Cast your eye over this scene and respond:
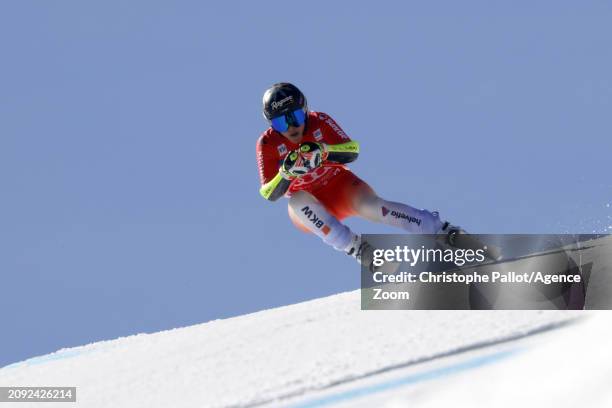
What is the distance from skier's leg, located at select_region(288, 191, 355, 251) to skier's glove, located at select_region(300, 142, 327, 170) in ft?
1.16

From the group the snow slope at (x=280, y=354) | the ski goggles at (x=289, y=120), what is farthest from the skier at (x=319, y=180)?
the snow slope at (x=280, y=354)

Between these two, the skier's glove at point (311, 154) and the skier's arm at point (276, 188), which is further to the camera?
the skier's arm at point (276, 188)

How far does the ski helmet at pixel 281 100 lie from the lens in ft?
28.0

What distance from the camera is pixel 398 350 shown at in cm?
471

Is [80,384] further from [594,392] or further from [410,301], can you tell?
[594,392]


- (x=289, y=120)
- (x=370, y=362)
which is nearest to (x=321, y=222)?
(x=289, y=120)

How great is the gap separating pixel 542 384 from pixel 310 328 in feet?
9.88

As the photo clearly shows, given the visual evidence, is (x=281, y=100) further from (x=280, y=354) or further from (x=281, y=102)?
(x=280, y=354)

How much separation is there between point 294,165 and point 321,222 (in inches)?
23.5

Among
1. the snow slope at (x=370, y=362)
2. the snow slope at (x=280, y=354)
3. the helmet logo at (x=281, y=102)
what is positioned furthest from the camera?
the helmet logo at (x=281, y=102)

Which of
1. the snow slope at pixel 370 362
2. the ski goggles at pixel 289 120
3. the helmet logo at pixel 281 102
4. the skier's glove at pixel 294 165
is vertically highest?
the helmet logo at pixel 281 102

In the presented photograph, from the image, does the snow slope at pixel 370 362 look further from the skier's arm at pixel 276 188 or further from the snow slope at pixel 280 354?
the skier's arm at pixel 276 188

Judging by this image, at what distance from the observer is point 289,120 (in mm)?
8562

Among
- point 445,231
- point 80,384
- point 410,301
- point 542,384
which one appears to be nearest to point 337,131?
point 445,231
